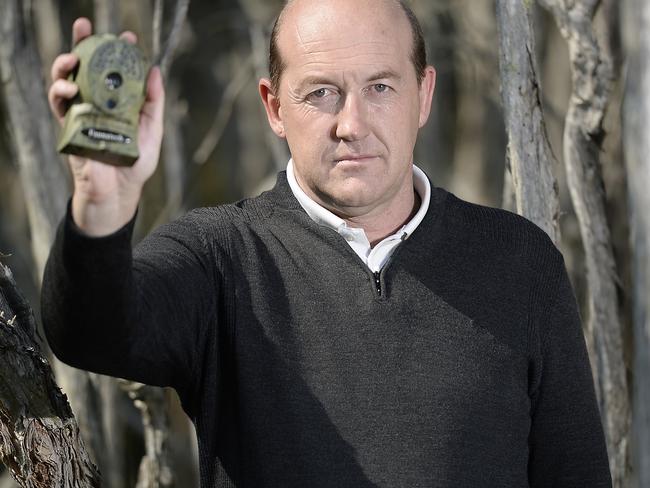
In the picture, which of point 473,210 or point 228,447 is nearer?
point 228,447

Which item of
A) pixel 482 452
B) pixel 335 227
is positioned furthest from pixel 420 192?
pixel 482 452

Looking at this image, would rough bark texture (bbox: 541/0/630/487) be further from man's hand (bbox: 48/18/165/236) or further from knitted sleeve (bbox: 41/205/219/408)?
man's hand (bbox: 48/18/165/236)

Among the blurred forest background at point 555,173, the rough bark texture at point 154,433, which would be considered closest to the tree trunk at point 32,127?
the blurred forest background at point 555,173

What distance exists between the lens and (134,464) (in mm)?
5715

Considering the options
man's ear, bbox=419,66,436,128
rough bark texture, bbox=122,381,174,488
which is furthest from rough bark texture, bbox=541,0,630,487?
rough bark texture, bbox=122,381,174,488

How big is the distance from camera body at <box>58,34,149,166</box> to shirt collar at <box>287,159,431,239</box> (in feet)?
1.83

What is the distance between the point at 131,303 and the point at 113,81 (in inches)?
11.7

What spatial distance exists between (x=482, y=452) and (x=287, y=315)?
41 centimetres

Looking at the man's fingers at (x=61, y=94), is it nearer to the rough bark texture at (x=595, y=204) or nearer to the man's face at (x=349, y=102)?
the man's face at (x=349, y=102)

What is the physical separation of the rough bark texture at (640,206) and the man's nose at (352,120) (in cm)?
118

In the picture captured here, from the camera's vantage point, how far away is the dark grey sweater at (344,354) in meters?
1.76

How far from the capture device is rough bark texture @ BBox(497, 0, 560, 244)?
237 centimetres

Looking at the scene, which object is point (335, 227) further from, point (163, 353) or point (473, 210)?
point (163, 353)

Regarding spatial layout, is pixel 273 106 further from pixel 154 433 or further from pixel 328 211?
pixel 154 433
